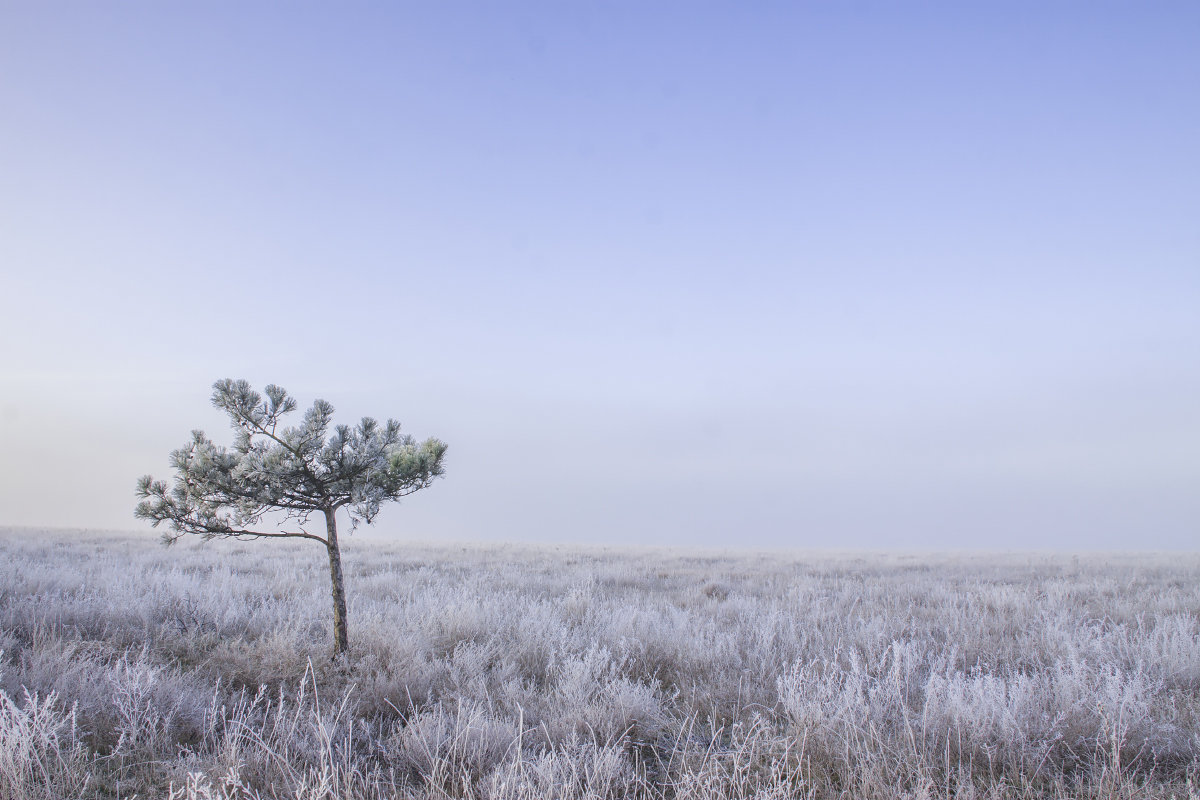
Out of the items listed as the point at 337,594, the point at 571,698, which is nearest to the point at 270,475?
the point at 337,594

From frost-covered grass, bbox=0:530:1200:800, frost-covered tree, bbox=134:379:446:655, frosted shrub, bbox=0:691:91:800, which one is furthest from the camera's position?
frost-covered tree, bbox=134:379:446:655

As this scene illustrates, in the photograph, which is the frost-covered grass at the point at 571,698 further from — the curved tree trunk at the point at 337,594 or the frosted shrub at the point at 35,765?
the curved tree trunk at the point at 337,594

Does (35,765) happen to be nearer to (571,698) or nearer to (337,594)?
(337,594)

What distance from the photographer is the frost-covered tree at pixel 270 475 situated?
15.5ft

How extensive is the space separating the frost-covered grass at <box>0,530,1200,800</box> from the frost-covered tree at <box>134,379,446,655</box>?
1074 mm

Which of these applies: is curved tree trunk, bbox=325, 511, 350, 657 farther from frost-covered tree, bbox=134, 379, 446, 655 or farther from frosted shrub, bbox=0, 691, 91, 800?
frosted shrub, bbox=0, 691, 91, 800

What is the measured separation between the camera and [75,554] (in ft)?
41.6

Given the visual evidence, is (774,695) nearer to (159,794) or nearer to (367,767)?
(367,767)

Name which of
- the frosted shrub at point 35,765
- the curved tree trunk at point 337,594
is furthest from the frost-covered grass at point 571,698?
the curved tree trunk at point 337,594

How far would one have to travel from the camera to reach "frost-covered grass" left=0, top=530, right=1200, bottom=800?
2928mm

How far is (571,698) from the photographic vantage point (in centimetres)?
399

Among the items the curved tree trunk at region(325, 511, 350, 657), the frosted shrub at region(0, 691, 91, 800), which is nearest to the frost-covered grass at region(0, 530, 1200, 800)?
the frosted shrub at region(0, 691, 91, 800)

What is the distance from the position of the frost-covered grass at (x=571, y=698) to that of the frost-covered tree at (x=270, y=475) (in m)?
1.07

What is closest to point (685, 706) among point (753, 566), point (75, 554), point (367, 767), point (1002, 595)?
point (367, 767)
